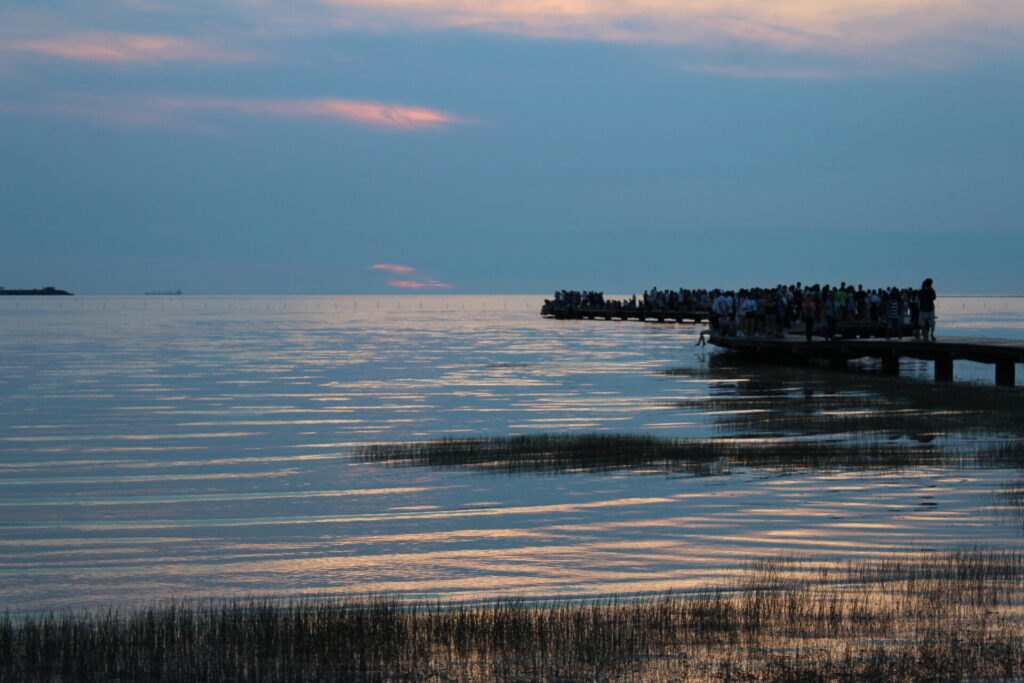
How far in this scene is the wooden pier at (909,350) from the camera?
2867cm

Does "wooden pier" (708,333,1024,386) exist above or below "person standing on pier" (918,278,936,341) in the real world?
below

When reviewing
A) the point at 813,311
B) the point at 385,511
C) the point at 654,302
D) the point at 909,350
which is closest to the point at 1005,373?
the point at 909,350

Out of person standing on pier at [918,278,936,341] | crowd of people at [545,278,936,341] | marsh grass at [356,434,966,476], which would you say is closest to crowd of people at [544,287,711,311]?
crowd of people at [545,278,936,341]

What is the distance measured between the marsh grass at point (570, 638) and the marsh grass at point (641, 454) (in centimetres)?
723

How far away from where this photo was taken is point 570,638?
773 centimetres

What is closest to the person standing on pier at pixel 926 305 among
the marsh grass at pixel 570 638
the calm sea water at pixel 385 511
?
the calm sea water at pixel 385 511

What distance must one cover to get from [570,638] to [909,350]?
26.6 m

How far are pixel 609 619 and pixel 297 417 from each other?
59.5 ft

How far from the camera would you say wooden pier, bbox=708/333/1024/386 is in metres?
28.7

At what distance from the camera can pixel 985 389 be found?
90.9ft

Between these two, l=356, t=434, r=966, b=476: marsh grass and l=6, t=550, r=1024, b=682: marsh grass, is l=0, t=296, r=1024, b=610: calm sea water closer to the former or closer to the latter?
l=356, t=434, r=966, b=476: marsh grass

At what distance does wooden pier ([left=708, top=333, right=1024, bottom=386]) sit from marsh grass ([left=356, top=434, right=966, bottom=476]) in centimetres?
1142

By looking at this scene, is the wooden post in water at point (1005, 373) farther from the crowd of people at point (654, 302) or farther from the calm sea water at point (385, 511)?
the crowd of people at point (654, 302)

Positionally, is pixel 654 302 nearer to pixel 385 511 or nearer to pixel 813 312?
pixel 813 312
